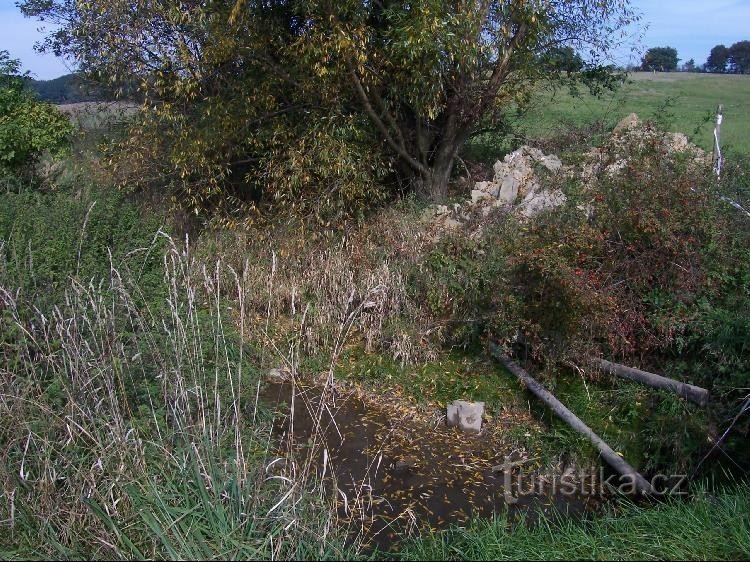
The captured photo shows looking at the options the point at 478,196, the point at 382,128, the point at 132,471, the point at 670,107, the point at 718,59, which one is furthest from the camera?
the point at 718,59

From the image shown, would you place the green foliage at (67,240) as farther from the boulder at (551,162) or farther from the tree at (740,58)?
the tree at (740,58)

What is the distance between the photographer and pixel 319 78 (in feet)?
34.5

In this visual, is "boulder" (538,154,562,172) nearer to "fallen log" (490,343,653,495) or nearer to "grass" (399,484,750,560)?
"fallen log" (490,343,653,495)

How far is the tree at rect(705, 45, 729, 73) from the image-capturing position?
45906 millimetres

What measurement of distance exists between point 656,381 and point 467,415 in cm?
181

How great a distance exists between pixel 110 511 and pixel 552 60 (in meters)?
10.4

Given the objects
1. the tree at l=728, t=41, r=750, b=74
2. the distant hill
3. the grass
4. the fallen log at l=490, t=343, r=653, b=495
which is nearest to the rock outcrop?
the fallen log at l=490, t=343, r=653, b=495

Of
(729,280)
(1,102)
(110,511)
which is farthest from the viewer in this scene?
(1,102)

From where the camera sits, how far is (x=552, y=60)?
12547 mm

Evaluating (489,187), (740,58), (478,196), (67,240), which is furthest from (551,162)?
(740,58)

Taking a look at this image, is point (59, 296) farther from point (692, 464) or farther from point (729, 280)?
point (729, 280)

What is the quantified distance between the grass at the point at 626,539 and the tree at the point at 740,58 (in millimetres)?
45278

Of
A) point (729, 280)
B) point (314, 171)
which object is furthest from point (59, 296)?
point (729, 280)

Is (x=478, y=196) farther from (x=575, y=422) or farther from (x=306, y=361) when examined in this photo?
(x=575, y=422)
